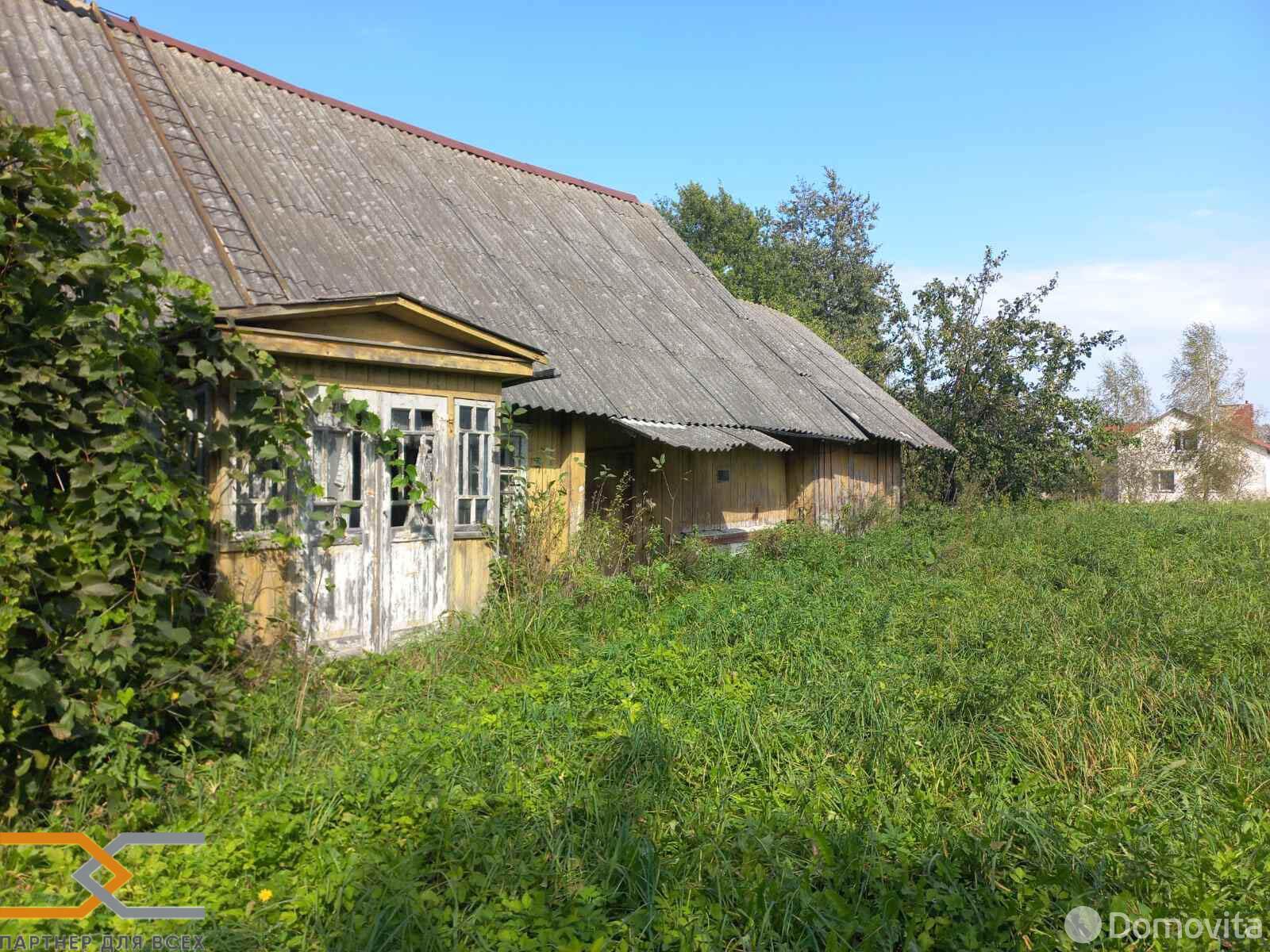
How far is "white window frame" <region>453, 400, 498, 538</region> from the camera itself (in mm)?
6875

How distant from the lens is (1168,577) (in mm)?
8180

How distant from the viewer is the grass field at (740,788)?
3.05 meters

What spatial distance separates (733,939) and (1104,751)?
8.19ft

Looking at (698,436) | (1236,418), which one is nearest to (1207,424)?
(1236,418)

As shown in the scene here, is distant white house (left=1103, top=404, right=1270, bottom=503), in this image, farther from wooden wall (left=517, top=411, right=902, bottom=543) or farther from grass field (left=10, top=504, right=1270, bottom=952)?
grass field (left=10, top=504, right=1270, bottom=952)

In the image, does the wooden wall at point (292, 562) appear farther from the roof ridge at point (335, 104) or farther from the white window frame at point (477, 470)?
the roof ridge at point (335, 104)

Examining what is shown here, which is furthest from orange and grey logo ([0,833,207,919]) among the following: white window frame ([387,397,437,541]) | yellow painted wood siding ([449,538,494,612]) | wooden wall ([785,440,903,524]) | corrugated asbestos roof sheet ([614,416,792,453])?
wooden wall ([785,440,903,524])

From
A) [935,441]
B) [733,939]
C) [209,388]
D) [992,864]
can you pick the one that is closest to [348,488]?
[209,388]

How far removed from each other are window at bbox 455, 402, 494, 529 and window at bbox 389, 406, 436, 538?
33 centimetres

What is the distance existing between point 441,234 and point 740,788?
28.7 ft

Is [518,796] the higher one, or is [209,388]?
[209,388]

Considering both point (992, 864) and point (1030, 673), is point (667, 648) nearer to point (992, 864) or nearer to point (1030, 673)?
point (1030, 673)

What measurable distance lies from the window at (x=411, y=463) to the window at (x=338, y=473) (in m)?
0.27

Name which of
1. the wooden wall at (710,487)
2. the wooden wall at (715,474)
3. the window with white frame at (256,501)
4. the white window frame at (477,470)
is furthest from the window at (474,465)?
the wooden wall at (710,487)
